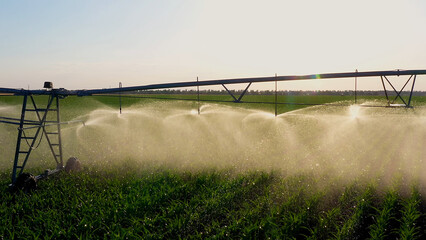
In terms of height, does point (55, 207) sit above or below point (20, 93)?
below

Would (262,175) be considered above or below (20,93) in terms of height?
below

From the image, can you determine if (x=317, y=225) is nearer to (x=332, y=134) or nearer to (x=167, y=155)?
(x=167, y=155)

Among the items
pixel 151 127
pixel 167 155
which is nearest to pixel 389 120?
pixel 151 127

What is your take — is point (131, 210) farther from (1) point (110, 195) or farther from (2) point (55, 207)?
(2) point (55, 207)

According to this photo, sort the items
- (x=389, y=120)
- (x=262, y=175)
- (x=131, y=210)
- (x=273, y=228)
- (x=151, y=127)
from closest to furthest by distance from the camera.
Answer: (x=273, y=228), (x=131, y=210), (x=262, y=175), (x=151, y=127), (x=389, y=120)

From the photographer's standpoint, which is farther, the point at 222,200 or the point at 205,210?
the point at 222,200

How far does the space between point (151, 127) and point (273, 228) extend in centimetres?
1429

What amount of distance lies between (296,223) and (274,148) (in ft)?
22.2

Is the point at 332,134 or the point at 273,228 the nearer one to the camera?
the point at 273,228

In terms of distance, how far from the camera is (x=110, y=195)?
267 inches

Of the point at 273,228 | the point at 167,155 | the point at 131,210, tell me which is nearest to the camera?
the point at 273,228

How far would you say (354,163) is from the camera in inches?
379

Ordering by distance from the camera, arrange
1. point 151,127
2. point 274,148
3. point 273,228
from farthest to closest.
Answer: point 151,127
point 274,148
point 273,228

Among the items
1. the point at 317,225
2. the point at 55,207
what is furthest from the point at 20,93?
the point at 317,225
